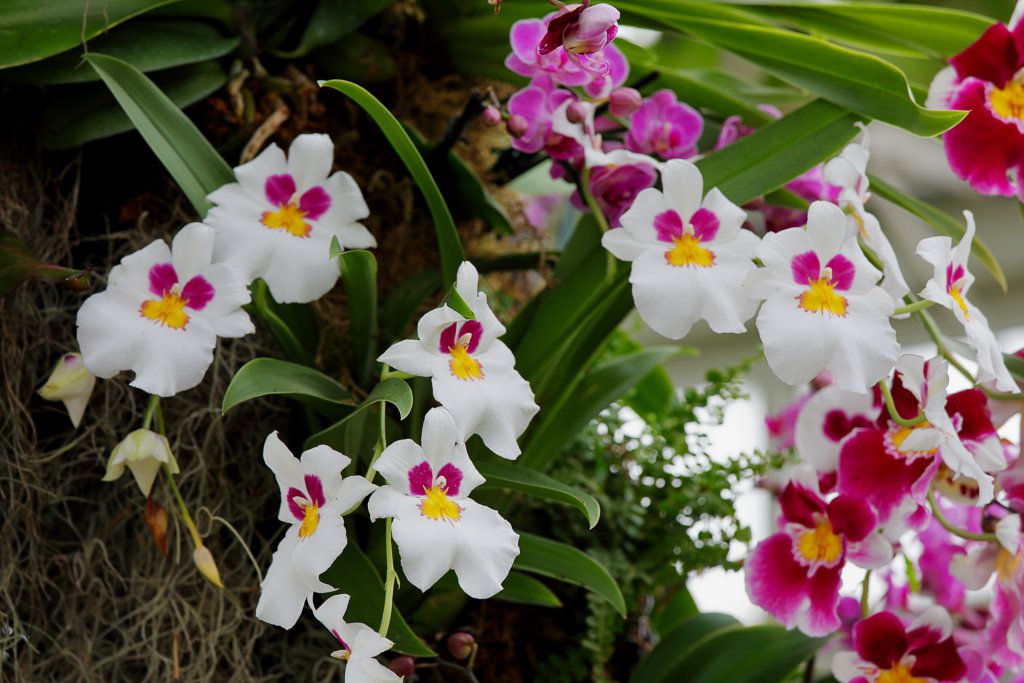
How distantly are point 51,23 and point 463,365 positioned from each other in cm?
42

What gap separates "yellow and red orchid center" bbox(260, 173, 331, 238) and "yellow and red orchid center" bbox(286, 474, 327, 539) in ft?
0.60

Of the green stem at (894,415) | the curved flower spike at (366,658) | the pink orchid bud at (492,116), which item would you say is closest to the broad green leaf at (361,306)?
the pink orchid bud at (492,116)

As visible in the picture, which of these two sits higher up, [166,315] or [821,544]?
[166,315]

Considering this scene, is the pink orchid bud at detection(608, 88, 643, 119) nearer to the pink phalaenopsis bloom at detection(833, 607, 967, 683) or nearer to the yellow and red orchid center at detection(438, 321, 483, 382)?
the yellow and red orchid center at detection(438, 321, 483, 382)

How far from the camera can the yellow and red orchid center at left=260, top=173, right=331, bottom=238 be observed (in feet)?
2.31

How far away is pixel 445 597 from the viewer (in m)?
0.82

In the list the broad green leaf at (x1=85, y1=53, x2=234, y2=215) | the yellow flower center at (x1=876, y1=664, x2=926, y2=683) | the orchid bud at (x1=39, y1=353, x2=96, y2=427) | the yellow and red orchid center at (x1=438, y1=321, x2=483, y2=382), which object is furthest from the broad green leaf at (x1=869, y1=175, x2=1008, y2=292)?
the orchid bud at (x1=39, y1=353, x2=96, y2=427)

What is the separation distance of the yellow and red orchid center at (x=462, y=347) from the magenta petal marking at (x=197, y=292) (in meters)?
0.17

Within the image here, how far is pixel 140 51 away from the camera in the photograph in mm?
793

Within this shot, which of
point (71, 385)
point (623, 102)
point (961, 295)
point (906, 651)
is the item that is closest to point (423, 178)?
point (623, 102)

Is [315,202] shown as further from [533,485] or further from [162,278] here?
[533,485]

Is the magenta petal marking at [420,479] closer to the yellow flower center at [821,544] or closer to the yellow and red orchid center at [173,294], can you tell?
the yellow and red orchid center at [173,294]

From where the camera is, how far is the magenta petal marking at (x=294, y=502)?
62 centimetres

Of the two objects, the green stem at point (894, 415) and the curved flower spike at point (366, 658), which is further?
the green stem at point (894, 415)
